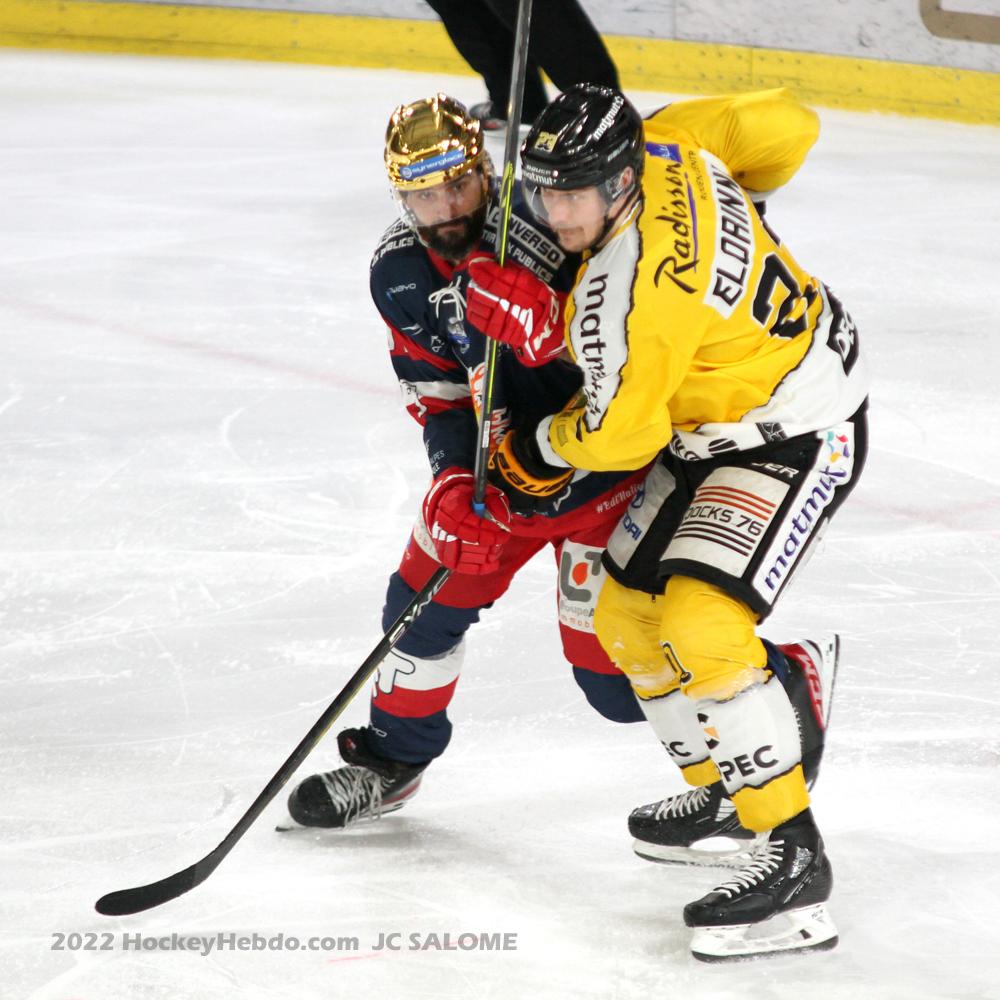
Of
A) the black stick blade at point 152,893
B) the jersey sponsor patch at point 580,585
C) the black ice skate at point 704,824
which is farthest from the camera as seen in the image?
the jersey sponsor patch at point 580,585

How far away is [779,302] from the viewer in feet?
6.93

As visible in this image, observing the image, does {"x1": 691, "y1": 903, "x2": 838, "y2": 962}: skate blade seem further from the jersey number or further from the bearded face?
the bearded face

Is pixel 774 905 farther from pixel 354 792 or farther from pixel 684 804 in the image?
pixel 354 792

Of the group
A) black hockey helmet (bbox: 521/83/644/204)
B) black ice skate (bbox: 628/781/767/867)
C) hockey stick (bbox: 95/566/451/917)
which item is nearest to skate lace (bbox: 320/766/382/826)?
hockey stick (bbox: 95/566/451/917)

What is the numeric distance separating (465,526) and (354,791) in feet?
1.84

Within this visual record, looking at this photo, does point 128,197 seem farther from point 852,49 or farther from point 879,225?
point 852,49

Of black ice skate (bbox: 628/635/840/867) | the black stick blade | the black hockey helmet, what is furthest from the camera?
black ice skate (bbox: 628/635/840/867)

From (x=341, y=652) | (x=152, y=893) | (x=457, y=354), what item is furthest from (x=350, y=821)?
(x=457, y=354)

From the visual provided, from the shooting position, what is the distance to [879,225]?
Result: 5.42 meters

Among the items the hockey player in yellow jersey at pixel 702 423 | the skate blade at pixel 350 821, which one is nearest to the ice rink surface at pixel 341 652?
the skate blade at pixel 350 821

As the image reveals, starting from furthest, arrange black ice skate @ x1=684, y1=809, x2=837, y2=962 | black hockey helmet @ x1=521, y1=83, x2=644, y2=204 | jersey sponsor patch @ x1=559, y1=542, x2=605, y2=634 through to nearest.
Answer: jersey sponsor patch @ x1=559, y1=542, x2=605, y2=634 < black ice skate @ x1=684, y1=809, x2=837, y2=962 < black hockey helmet @ x1=521, y1=83, x2=644, y2=204

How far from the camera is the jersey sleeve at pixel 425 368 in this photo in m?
2.27

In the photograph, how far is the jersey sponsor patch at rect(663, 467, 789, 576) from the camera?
6.75 feet

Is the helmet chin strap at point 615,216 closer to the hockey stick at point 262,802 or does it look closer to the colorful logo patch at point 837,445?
the colorful logo patch at point 837,445
